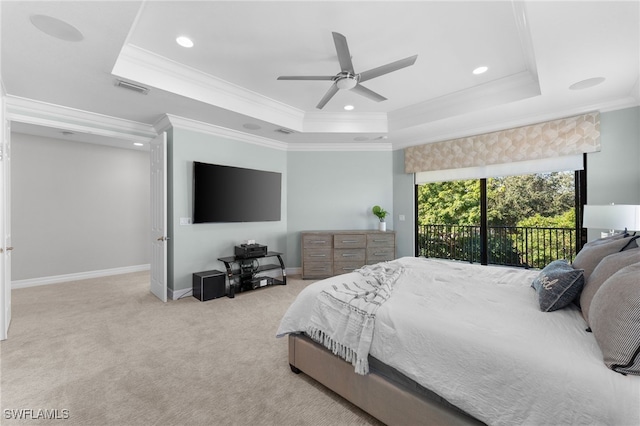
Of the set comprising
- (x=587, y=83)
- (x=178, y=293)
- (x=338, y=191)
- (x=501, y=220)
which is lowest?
Answer: (x=178, y=293)

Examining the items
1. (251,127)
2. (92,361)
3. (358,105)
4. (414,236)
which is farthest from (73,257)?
(414,236)

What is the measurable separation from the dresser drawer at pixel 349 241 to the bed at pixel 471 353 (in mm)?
2680

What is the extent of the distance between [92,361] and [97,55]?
2.60 m

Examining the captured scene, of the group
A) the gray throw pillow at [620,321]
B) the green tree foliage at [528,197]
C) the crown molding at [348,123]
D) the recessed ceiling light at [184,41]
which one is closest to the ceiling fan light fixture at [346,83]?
the recessed ceiling light at [184,41]

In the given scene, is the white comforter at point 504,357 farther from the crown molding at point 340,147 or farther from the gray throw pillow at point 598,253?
the crown molding at point 340,147

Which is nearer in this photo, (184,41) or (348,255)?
(184,41)

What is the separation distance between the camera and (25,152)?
457cm

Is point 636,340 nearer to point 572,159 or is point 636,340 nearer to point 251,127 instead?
point 572,159

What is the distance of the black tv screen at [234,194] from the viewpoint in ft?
13.8

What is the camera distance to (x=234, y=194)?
4574 millimetres

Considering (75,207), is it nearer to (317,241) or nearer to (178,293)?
(178,293)

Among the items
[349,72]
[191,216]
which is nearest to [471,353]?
[349,72]

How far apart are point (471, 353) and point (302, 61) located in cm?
296

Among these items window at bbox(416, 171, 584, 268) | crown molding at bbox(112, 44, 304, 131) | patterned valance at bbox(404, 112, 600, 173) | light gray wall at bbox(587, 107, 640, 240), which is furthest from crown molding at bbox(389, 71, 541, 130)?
crown molding at bbox(112, 44, 304, 131)
